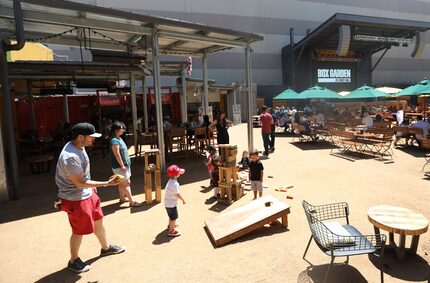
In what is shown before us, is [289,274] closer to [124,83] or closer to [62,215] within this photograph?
[62,215]

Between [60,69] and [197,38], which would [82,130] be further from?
[60,69]

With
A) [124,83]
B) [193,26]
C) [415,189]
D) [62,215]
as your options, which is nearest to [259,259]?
[62,215]

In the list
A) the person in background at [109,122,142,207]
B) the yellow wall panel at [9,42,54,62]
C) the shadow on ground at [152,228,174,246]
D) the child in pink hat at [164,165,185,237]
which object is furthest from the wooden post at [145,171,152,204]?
the yellow wall panel at [9,42,54,62]

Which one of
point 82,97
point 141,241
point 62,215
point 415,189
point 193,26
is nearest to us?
point 141,241

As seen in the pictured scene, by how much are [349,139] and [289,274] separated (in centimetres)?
954

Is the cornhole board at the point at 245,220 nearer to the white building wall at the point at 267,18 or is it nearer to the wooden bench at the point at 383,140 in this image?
the wooden bench at the point at 383,140

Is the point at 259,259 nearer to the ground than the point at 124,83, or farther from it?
nearer to the ground

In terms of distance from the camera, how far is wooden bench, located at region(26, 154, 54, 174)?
32.9ft

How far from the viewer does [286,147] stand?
13594mm

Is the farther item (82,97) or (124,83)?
(124,83)

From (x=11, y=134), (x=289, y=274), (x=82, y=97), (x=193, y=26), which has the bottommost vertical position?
(x=289, y=274)


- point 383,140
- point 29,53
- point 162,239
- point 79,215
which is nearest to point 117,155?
point 162,239

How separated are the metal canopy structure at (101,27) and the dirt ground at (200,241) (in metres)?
3.99

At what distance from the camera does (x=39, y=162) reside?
33.6 feet
